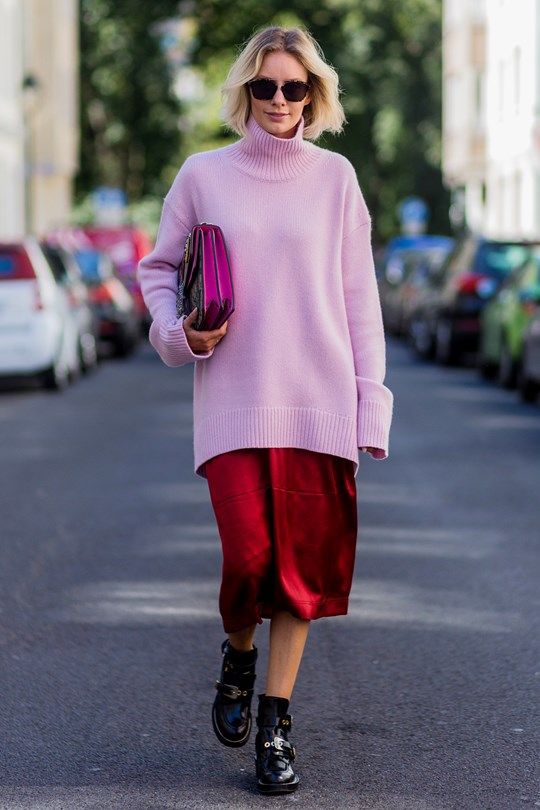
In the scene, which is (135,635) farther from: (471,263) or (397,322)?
(397,322)

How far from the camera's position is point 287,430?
4742mm

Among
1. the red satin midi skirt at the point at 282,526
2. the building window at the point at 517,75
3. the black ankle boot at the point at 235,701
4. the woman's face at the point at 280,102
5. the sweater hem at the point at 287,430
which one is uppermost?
the building window at the point at 517,75

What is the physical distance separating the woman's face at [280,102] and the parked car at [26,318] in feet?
45.1

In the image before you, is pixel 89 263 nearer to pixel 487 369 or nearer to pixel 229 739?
pixel 487 369

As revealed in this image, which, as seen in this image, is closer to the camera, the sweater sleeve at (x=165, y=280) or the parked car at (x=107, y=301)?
the sweater sleeve at (x=165, y=280)

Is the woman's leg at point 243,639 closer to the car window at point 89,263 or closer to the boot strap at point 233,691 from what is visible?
the boot strap at point 233,691

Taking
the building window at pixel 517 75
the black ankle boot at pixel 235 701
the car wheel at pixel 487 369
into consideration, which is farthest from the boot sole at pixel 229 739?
the building window at pixel 517 75

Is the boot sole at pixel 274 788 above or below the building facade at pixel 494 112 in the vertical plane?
below

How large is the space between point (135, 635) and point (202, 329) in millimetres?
2329

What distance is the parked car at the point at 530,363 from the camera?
55.2 ft

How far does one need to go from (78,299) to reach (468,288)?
4.63 metres

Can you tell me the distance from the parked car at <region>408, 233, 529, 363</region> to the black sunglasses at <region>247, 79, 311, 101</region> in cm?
1681

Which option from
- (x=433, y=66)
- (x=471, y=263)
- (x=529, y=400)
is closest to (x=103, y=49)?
(x=433, y=66)

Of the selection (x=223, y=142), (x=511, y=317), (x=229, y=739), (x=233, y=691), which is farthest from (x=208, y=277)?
(x=223, y=142)
